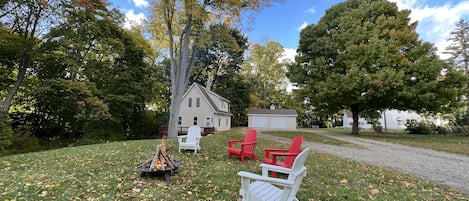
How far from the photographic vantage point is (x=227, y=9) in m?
13.1

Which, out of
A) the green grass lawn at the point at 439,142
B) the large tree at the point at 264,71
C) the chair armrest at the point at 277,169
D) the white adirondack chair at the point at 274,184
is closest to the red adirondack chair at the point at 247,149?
the chair armrest at the point at 277,169

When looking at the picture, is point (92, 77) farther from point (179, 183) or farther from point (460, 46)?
point (460, 46)

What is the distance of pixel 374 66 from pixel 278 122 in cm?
1709

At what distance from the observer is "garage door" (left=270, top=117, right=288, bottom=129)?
31703mm

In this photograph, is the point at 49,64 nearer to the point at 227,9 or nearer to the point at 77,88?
the point at 77,88

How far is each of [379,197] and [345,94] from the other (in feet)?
46.7

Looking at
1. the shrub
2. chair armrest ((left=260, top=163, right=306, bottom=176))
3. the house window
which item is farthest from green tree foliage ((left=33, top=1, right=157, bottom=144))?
the shrub

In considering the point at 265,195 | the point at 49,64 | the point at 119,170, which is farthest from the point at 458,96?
the point at 49,64

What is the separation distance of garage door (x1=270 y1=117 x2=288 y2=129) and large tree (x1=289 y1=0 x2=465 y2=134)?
12.1 m

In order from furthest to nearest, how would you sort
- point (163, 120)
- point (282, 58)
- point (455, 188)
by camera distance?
1. point (282, 58)
2. point (163, 120)
3. point (455, 188)

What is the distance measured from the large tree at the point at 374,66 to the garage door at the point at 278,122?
1212 cm

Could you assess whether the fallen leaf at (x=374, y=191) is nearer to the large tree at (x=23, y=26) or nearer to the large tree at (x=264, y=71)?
the large tree at (x=23, y=26)

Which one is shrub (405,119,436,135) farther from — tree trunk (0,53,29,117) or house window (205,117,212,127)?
tree trunk (0,53,29,117)

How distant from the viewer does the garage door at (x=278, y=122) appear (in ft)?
104
